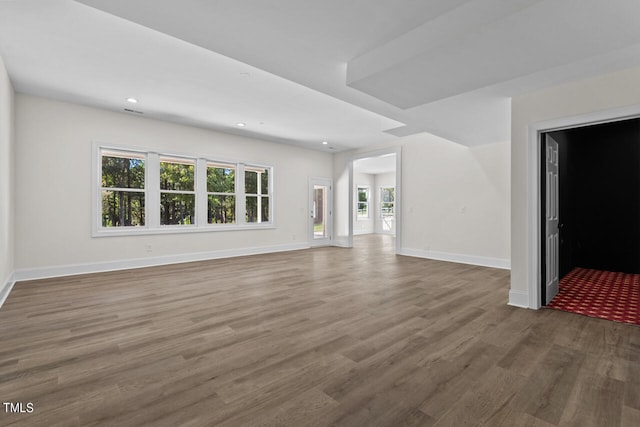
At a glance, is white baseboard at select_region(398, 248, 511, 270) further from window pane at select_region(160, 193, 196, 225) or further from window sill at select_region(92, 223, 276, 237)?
window pane at select_region(160, 193, 196, 225)

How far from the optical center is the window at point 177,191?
620 centimetres

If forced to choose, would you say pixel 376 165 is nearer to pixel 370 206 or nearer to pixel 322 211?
pixel 370 206

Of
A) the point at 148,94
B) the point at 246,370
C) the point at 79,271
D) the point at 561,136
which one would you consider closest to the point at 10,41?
the point at 148,94

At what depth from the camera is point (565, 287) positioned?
168 inches

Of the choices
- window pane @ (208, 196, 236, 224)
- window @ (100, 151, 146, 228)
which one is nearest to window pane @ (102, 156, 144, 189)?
window @ (100, 151, 146, 228)

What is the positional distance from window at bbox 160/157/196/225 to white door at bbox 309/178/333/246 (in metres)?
3.59

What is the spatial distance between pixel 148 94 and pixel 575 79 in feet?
18.1

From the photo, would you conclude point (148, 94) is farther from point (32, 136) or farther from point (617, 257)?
point (617, 257)

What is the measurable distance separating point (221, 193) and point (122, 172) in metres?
2.00

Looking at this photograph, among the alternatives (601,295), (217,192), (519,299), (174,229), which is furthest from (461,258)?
(174,229)

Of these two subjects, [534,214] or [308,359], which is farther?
[534,214]

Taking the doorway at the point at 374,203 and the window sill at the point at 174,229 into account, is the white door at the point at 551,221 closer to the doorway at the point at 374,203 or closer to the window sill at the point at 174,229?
the window sill at the point at 174,229

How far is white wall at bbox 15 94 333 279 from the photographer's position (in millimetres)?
4715

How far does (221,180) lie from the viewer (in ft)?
23.2
